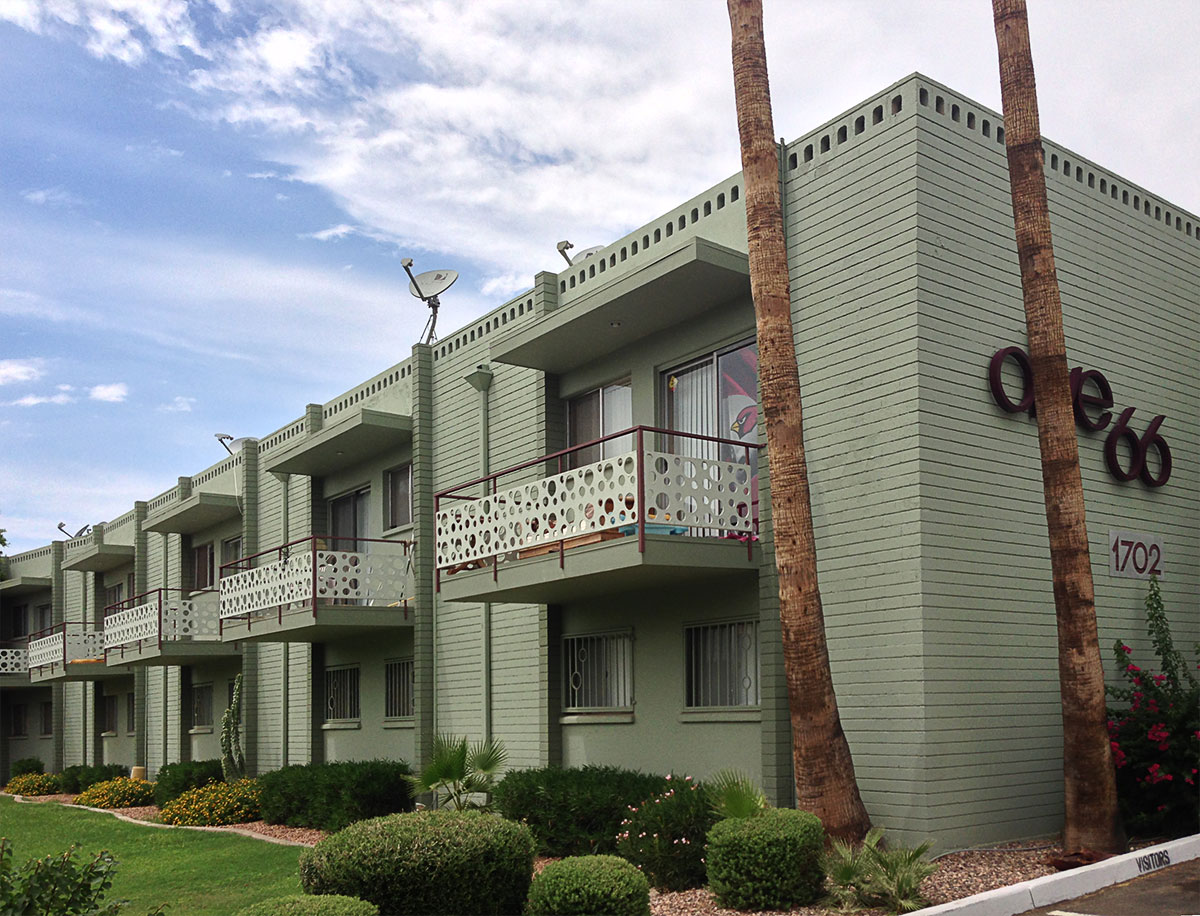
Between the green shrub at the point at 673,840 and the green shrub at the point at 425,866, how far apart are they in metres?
2.37

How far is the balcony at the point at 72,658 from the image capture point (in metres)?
33.7

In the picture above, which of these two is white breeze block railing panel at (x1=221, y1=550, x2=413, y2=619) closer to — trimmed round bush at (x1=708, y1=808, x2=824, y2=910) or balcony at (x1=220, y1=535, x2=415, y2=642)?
balcony at (x1=220, y1=535, x2=415, y2=642)

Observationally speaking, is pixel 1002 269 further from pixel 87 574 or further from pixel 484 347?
pixel 87 574

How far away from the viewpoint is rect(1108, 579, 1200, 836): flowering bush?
12156 mm

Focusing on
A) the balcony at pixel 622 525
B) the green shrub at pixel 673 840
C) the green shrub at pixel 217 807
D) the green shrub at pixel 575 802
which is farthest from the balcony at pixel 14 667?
the green shrub at pixel 673 840

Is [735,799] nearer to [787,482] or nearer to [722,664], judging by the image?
[787,482]

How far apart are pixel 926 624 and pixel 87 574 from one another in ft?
115

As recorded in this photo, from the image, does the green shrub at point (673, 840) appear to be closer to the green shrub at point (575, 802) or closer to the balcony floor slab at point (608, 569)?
the green shrub at point (575, 802)

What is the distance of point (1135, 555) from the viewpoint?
575 inches

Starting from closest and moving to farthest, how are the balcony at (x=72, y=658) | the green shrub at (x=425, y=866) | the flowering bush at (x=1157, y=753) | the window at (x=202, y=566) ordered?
the green shrub at (x=425, y=866) < the flowering bush at (x=1157, y=753) < the window at (x=202, y=566) < the balcony at (x=72, y=658)

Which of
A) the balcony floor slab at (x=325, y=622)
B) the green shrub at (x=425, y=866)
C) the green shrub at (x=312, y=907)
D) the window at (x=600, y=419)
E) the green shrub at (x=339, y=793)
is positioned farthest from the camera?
the balcony floor slab at (x=325, y=622)

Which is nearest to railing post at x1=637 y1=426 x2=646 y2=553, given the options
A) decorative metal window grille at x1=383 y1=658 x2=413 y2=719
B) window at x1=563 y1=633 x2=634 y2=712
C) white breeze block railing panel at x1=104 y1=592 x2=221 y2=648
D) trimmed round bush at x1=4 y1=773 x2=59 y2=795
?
window at x1=563 y1=633 x2=634 y2=712

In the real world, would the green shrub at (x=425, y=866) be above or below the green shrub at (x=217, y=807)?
above

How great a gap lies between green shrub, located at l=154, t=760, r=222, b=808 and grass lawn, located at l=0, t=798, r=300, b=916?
1.09 meters
